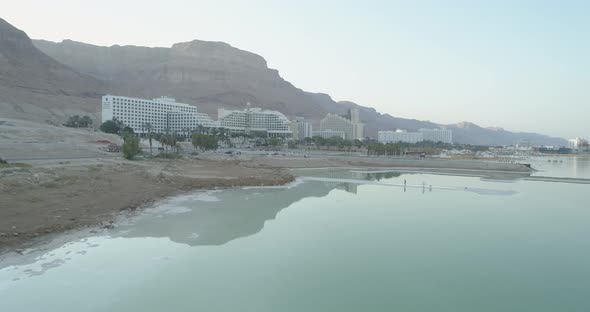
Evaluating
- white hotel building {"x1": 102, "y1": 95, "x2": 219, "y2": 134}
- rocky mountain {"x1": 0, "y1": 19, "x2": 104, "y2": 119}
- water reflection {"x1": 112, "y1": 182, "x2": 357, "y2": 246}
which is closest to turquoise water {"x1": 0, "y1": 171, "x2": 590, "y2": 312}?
water reflection {"x1": 112, "y1": 182, "x2": 357, "y2": 246}

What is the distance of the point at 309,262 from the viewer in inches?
599

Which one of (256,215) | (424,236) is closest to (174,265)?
(256,215)

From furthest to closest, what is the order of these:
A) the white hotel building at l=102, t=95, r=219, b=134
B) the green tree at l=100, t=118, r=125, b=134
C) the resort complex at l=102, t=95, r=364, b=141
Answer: the resort complex at l=102, t=95, r=364, b=141 → the white hotel building at l=102, t=95, r=219, b=134 → the green tree at l=100, t=118, r=125, b=134

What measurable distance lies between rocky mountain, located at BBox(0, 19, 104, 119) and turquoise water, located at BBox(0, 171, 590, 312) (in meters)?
74.2

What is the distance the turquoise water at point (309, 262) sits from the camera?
11.5m

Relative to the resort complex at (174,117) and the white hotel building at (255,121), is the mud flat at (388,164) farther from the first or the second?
the white hotel building at (255,121)

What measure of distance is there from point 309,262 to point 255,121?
12651 cm

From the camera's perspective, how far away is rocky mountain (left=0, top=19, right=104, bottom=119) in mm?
89875

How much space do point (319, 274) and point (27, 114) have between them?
88.0m

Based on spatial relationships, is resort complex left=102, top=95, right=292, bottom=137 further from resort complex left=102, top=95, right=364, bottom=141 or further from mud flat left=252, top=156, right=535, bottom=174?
mud flat left=252, top=156, right=535, bottom=174

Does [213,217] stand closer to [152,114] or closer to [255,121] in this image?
[152,114]

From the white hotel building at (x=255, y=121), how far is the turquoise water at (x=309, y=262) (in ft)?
354

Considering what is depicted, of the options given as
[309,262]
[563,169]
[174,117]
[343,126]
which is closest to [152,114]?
[174,117]

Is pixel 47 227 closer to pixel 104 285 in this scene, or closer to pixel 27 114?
pixel 104 285
